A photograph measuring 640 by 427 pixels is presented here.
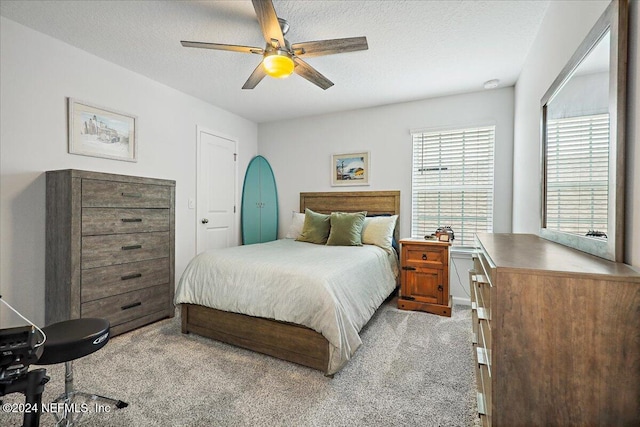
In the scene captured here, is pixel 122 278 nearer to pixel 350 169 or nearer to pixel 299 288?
pixel 299 288

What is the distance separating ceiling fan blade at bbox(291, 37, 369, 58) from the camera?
6.51 ft

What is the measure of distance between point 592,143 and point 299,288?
1.73 m

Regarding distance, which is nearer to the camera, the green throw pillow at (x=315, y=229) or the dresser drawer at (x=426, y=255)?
the dresser drawer at (x=426, y=255)

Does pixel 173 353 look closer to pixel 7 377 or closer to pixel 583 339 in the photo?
pixel 7 377

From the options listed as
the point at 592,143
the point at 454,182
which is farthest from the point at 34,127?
the point at 454,182

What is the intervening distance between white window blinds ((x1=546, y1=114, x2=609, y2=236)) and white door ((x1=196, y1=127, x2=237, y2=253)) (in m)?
3.69

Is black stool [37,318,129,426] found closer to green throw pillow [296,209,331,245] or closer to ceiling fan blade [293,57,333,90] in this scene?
ceiling fan blade [293,57,333,90]

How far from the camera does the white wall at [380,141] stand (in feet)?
11.3

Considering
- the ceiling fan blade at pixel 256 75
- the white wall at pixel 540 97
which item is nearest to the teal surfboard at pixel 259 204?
the ceiling fan blade at pixel 256 75

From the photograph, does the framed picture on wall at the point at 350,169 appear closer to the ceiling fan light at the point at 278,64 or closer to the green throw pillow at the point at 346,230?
the green throw pillow at the point at 346,230

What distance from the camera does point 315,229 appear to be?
362 centimetres

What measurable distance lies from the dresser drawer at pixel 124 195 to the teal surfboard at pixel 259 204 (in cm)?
164

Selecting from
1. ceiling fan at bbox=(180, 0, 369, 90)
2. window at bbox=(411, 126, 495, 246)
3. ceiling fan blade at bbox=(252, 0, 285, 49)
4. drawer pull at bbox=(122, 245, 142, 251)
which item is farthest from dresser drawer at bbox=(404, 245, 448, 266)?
drawer pull at bbox=(122, 245, 142, 251)

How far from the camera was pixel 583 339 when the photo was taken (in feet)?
2.70
